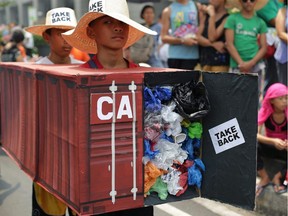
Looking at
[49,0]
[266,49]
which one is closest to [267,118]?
[266,49]

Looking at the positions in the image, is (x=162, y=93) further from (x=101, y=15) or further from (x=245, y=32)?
(x=245, y=32)

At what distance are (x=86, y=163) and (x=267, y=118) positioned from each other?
2.76m

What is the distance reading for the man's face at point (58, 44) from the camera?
341cm

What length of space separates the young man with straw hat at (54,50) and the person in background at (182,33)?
95.6 inches

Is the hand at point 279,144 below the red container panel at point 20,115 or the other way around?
below

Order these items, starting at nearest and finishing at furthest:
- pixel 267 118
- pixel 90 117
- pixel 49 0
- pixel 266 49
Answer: pixel 90 117
pixel 267 118
pixel 266 49
pixel 49 0

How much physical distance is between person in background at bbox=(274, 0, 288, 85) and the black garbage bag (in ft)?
10.1

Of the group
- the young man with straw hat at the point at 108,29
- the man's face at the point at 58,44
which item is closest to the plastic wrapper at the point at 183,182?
the young man with straw hat at the point at 108,29

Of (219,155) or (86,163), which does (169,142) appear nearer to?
(219,155)

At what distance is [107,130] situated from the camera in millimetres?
2148

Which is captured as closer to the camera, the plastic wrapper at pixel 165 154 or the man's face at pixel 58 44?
the plastic wrapper at pixel 165 154

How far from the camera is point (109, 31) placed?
246cm

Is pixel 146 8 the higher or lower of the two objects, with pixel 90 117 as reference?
higher

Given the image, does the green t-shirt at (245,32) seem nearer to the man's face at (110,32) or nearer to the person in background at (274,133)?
the person in background at (274,133)
